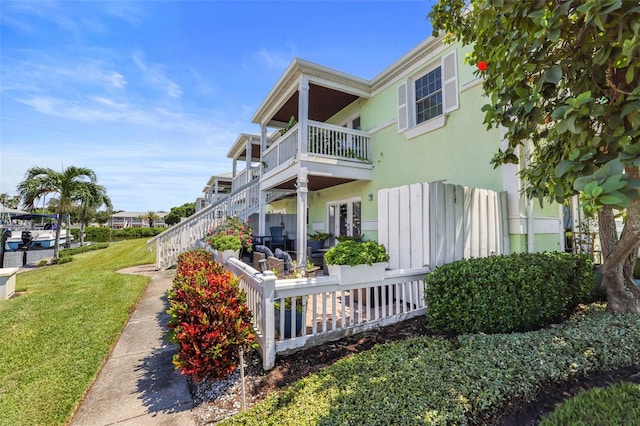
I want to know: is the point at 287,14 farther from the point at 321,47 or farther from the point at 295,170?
the point at 295,170

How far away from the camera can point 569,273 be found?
12.9ft

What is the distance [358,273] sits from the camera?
3875 millimetres

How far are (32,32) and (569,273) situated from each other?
11.0m

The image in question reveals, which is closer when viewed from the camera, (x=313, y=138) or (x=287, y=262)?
(x=287, y=262)

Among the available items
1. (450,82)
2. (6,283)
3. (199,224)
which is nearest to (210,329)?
(450,82)

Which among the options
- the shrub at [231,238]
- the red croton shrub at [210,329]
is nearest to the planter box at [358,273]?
the red croton shrub at [210,329]

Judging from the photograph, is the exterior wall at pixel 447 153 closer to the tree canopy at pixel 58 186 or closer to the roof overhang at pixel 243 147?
the roof overhang at pixel 243 147

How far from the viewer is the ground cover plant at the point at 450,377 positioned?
2.02 m

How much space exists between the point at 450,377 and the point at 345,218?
877 cm

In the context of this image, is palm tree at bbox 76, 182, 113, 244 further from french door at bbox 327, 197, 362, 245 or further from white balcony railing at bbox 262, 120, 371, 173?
french door at bbox 327, 197, 362, 245

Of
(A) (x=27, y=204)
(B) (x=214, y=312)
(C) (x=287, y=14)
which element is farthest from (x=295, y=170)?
(A) (x=27, y=204)

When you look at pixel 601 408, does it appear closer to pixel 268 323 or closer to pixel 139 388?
pixel 268 323

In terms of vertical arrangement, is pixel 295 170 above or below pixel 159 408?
above

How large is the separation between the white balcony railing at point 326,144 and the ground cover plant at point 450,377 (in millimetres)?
6370
